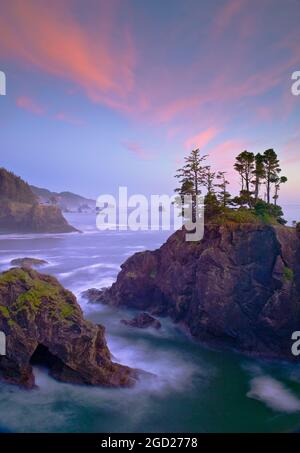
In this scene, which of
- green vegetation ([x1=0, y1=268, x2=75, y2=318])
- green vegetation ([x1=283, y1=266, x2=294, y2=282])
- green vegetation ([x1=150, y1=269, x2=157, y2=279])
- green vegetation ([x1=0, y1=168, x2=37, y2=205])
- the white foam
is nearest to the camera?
the white foam

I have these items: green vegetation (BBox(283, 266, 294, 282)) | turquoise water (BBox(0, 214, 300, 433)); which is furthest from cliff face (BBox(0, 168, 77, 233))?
green vegetation (BBox(283, 266, 294, 282))

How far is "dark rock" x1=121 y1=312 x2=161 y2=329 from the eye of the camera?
98.6 ft

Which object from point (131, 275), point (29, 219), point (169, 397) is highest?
point (29, 219)

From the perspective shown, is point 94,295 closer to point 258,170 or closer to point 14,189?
point 258,170

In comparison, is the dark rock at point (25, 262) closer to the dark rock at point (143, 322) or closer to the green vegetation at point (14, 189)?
the dark rock at point (143, 322)

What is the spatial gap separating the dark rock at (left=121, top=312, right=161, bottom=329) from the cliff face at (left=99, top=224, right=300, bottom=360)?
237 centimetres

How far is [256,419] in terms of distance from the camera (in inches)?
690

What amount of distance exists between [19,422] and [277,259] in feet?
68.3

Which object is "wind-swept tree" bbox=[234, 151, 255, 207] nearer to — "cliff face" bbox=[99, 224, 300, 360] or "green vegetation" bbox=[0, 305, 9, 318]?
"cliff face" bbox=[99, 224, 300, 360]

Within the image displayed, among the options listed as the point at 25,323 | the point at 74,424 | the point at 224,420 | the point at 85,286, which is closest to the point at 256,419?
the point at 224,420

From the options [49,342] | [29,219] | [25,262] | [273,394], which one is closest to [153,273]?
[49,342]

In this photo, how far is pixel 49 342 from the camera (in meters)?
19.6

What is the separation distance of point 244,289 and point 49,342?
51.9 feet

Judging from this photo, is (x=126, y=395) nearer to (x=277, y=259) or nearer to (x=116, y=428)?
(x=116, y=428)
